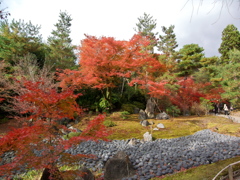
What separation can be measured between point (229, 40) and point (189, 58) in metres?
7.55

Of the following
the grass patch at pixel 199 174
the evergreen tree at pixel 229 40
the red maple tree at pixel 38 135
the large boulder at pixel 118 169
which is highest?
the evergreen tree at pixel 229 40

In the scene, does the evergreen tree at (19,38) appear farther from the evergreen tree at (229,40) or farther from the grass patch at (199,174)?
the evergreen tree at (229,40)

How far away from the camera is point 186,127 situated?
8969 millimetres

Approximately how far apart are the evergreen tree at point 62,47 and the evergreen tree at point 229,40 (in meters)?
20.3

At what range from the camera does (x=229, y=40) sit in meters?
20.1

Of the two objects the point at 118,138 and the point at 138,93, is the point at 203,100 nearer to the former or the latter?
the point at 138,93

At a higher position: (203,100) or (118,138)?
(203,100)

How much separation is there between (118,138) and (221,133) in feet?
17.0

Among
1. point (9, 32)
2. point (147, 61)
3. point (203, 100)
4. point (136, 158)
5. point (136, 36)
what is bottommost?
point (136, 158)

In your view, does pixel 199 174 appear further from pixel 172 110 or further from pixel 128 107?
pixel 172 110

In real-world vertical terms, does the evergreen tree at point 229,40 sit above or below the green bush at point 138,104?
above

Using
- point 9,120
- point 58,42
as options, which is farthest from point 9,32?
point 9,120

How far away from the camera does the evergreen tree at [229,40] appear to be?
63.8 ft

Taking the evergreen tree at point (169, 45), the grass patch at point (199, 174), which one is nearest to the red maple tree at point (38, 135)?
the grass patch at point (199, 174)
